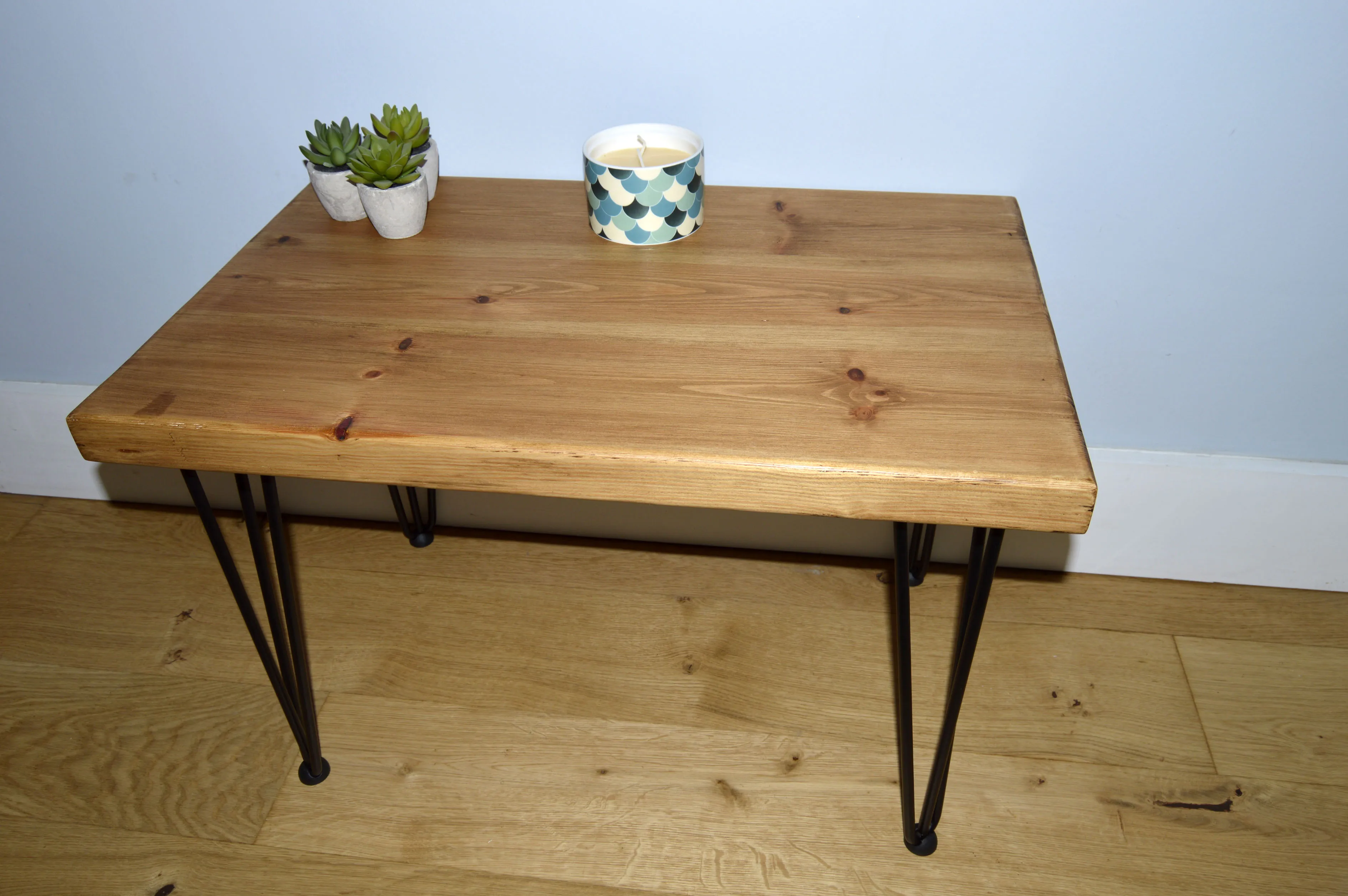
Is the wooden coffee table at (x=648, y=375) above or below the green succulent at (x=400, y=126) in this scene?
below

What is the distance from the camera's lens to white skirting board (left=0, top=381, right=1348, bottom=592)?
1227 millimetres

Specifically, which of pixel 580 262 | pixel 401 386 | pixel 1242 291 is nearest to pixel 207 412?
pixel 401 386

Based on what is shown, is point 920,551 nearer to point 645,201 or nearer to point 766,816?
point 766,816

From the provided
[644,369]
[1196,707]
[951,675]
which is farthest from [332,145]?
[1196,707]

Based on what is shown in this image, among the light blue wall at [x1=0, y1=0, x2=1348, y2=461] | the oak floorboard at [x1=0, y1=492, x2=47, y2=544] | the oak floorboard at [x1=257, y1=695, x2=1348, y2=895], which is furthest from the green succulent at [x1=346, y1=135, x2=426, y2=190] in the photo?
the oak floorboard at [x1=0, y1=492, x2=47, y2=544]

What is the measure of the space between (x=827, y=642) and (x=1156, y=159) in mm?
691

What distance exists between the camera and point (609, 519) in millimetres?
1396

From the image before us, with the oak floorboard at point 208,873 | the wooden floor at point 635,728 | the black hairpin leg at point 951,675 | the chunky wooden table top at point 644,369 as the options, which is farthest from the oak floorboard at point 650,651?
the chunky wooden table top at point 644,369

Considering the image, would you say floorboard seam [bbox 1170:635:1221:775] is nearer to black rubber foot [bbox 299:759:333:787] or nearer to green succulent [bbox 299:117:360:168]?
black rubber foot [bbox 299:759:333:787]

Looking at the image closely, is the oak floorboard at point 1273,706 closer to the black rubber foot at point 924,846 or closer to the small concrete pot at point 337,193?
the black rubber foot at point 924,846

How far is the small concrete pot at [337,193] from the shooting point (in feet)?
3.14

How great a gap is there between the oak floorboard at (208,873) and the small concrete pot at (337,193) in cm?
69

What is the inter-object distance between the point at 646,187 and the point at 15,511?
4.03 ft

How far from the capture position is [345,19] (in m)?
1.02
